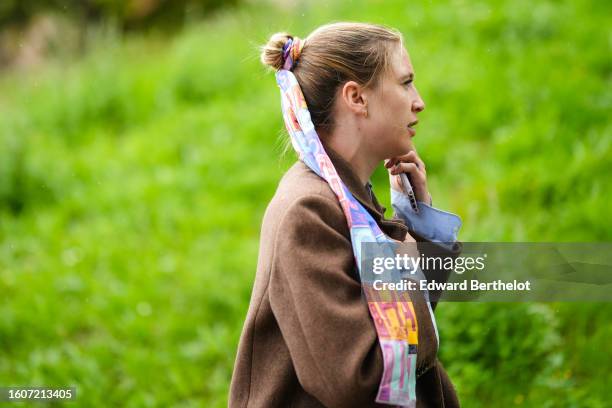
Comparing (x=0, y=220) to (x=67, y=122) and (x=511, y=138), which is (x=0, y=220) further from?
(x=511, y=138)

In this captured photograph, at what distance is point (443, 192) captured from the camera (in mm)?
4469

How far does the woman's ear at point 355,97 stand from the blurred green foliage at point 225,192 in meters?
1.04

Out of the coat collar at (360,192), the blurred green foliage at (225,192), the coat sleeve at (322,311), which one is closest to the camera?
the coat sleeve at (322,311)

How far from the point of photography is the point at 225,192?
5199 mm

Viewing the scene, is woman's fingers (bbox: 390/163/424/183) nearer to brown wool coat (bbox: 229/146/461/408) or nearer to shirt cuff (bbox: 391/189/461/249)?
shirt cuff (bbox: 391/189/461/249)

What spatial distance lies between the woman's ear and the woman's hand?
293 mm

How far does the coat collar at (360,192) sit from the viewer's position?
1.89 metres

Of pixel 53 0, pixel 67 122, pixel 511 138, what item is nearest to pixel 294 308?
pixel 511 138

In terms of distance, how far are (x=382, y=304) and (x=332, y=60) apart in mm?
702

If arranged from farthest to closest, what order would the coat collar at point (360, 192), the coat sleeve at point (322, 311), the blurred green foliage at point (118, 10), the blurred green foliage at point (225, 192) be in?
1. the blurred green foliage at point (118, 10)
2. the blurred green foliage at point (225, 192)
3. the coat collar at point (360, 192)
4. the coat sleeve at point (322, 311)

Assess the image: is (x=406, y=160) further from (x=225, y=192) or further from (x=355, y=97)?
(x=225, y=192)

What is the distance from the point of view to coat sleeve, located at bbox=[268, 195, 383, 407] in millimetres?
1633

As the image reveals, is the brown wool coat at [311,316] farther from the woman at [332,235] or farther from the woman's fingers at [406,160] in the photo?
the woman's fingers at [406,160]

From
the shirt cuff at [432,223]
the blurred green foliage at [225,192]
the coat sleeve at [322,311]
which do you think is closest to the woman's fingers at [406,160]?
the shirt cuff at [432,223]
